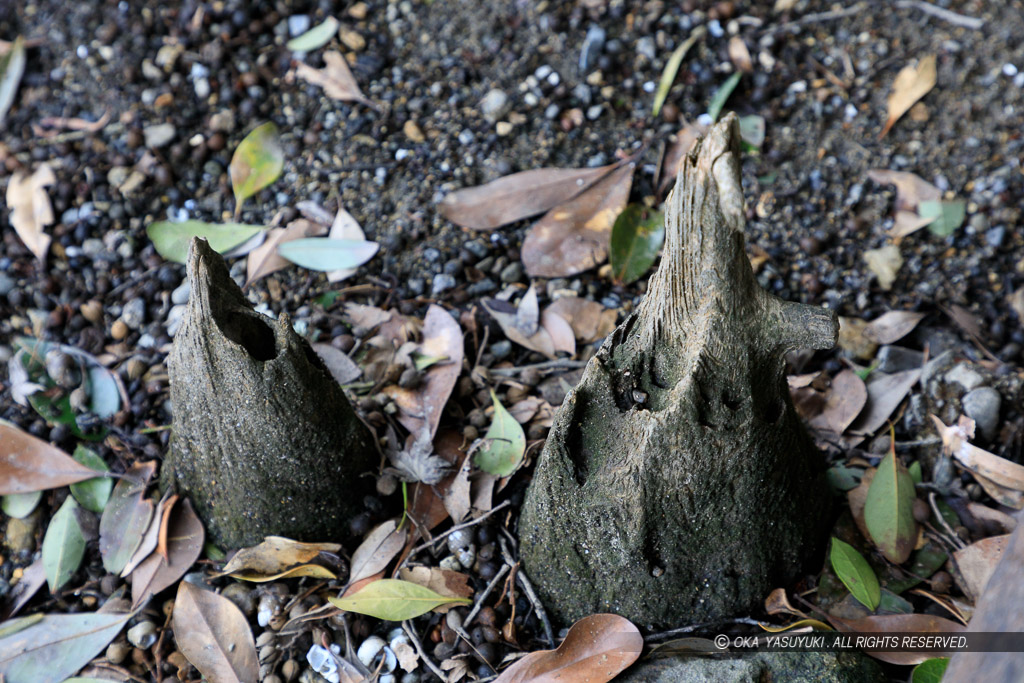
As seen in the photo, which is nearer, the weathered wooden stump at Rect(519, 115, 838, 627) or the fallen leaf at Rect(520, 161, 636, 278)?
the weathered wooden stump at Rect(519, 115, 838, 627)

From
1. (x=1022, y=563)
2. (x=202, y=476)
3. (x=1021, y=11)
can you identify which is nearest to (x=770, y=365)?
(x=1022, y=563)

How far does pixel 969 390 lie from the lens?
1754 mm

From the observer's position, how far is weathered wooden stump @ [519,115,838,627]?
3.94 feet

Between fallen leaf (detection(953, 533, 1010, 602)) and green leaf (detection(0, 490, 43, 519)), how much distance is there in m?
1.93

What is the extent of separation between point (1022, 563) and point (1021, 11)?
211cm

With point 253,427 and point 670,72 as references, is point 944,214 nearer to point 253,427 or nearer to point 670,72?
point 670,72

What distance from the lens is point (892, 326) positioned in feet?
6.50

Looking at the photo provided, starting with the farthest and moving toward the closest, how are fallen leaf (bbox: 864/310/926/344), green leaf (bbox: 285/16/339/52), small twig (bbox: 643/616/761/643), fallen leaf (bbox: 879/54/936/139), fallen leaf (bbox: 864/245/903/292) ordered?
green leaf (bbox: 285/16/339/52), fallen leaf (bbox: 879/54/936/139), fallen leaf (bbox: 864/245/903/292), fallen leaf (bbox: 864/310/926/344), small twig (bbox: 643/616/761/643)

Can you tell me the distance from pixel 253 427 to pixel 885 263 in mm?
1602

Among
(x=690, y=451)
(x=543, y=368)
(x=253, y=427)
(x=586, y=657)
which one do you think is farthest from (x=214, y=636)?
(x=690, y=451)

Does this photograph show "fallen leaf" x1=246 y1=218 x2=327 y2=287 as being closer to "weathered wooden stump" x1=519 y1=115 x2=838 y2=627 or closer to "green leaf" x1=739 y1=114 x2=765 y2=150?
"weathered wooden stump" x1=519 y1=115 x2=838 y2=627

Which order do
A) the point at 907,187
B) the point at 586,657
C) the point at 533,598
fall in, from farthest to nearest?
the point at 907,187
the point at 533,598
the point at 586,657

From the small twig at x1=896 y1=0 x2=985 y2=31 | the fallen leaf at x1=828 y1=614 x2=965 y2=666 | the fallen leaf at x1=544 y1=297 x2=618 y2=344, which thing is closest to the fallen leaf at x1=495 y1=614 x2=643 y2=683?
the fallen leaf at x1=828 y1=614 x2=965 y2=666

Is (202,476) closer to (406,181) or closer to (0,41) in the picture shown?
(406,181)
